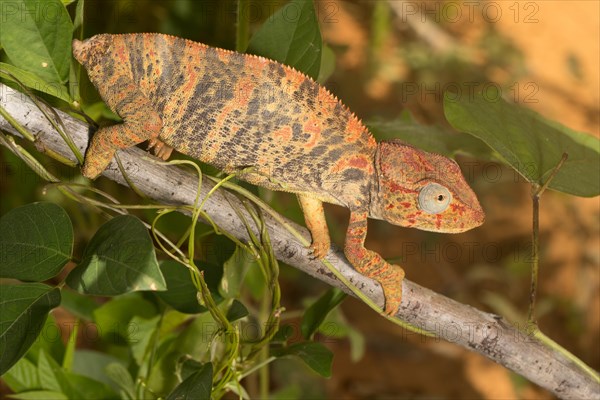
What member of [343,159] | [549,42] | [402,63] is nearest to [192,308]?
[343,159]

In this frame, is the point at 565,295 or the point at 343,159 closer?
the point at 343,159

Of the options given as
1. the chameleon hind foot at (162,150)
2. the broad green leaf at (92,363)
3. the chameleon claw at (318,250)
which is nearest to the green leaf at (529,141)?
the chameleon claw at (318,250)

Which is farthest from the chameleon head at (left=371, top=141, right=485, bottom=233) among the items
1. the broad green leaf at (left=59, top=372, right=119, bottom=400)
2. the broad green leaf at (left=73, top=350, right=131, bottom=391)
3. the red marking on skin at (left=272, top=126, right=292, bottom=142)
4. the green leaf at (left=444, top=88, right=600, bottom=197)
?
the broad green leaf at (left=73, top=350, right=131, bottom=391)

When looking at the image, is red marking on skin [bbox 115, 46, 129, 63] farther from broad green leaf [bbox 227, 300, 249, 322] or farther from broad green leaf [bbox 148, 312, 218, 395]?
broad green leaf [bbox 148, 312, 218, 395]

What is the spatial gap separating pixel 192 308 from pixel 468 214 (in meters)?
0.62

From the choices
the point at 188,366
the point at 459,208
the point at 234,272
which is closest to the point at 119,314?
the point at 188,366

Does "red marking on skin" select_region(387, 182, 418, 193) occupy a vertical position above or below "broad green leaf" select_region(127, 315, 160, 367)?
above

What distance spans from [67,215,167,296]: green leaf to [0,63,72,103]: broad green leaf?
33 cm

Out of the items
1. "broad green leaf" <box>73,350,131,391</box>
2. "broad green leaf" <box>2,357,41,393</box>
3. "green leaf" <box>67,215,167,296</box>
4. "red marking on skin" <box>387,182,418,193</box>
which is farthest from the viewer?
"broad green leaf" <box>73,350,131,391</box>

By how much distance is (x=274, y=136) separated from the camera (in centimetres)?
141

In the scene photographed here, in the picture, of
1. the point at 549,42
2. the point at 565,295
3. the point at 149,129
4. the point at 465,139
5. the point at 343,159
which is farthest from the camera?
the point at 549,42

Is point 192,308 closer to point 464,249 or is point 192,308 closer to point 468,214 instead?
point 468,214

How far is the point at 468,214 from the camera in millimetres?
1452

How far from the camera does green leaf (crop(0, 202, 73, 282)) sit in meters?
1.15
